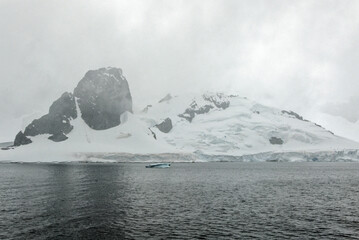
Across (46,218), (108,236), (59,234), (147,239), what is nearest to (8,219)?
(46,218)

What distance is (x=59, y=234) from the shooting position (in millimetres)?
36406

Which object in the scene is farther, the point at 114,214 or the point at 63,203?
the point at 63,203

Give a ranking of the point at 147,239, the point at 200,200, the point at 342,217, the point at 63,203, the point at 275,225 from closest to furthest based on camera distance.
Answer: the point at 147,239 < the point at 275,225 < the point at 342,217 < the point at 63,203 < the point at 200,200

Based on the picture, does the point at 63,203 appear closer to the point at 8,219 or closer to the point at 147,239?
the point at 8,219

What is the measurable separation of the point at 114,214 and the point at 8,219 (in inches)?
546

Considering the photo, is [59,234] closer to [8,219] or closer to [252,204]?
[8,219]

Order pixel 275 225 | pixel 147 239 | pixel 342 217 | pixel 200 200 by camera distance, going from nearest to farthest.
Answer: pixel 147 239 < pixel 275 225 < pixel 342 217 < pixel 200 200

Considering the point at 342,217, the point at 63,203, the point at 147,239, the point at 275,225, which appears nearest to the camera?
the point at 147,239

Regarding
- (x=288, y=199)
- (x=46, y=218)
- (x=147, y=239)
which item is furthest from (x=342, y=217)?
(x=46, y=218)

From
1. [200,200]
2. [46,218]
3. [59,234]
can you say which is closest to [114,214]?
[46,218]

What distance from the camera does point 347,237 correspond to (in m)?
36.8

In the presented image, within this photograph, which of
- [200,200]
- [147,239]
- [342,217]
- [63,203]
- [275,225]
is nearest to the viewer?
[147,239]

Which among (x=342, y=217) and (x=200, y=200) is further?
(x=200, y=200)

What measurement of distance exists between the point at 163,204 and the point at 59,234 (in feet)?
77.5
